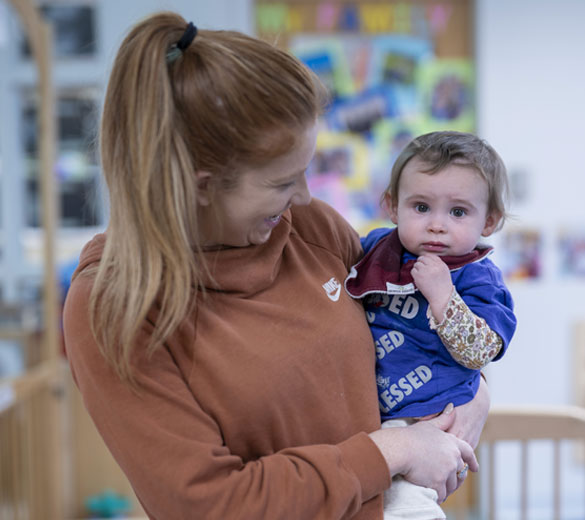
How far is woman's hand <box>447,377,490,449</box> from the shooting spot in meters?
1.01

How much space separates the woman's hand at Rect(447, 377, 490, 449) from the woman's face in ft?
1.44

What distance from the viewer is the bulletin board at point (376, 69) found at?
2910 millimetres

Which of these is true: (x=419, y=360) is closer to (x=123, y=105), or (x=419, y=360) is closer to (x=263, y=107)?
(x=263, y=107)

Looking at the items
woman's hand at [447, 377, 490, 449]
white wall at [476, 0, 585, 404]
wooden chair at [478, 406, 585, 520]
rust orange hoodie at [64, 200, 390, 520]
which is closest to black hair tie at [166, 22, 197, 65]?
rust orange hoodie at [64, 200, 390, 520]

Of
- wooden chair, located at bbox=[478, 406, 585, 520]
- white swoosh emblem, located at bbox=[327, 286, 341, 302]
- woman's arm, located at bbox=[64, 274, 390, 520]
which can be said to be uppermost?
white swoosh emblem, located at bbox=[327, 286, 341, 302]

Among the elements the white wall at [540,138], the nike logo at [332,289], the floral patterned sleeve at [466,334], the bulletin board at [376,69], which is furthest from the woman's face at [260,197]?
the white wall at [540,138]

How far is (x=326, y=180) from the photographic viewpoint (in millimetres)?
2994

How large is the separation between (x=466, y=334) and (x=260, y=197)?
0.37 m

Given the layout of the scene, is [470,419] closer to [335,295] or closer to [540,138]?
[335,295]

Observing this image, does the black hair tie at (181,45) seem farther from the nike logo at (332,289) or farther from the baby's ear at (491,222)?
the baby's ear at (491,222)

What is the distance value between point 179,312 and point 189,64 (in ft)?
1.09

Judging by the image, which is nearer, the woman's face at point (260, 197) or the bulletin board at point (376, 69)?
the woman's face at point (260, 197)

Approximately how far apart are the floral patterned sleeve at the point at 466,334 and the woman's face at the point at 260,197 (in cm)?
28

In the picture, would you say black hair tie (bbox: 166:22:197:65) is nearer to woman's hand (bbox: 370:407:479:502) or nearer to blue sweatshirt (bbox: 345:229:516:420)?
blue sweatshirt (bbox: 345:229:516:420)
